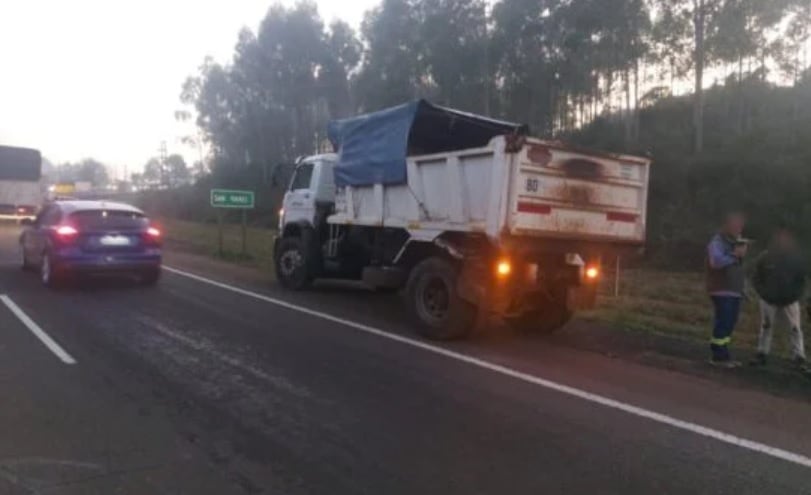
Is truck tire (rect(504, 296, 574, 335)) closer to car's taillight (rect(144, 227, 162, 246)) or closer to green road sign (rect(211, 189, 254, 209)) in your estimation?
car's taillight (rect(144, 227, 162, 246))

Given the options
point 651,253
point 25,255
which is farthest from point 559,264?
point 651,253

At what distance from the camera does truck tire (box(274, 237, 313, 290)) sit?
41.4 feet

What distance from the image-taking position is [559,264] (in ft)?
29.4

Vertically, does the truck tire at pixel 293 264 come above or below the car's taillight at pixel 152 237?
below

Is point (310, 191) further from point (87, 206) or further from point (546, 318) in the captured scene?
point (546, 318)

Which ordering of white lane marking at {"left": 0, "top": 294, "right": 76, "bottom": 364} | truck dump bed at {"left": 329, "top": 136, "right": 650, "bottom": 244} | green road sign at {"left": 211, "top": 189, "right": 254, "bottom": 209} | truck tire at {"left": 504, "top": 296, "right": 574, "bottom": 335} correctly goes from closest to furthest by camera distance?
white lane marking at {"left": 0, "top": 294, "right": 76, "bottom": 364}
truck dump bed at {"left": 329, "top": 136, "right": 650, "bottom": 244}
truck tire at {"left": 504, "top": 296, "right": 574, "bottom": 335}
green road sign at {"left": 211, "top": 189, "right": 254, "bottom": 209}

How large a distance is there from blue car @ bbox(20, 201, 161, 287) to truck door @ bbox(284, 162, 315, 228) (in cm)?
236

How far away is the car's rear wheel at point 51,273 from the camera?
12.2 metres

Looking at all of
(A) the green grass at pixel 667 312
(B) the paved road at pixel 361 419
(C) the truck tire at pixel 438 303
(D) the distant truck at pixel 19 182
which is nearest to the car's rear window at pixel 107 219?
(B) the paved road at pixel 361 419

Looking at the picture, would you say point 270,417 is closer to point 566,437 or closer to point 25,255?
point 566,437

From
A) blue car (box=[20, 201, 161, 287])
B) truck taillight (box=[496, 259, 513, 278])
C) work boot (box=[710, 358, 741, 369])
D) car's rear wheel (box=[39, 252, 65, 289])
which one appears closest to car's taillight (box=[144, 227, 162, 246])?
blue car (box=[20, 201, 161, 287])

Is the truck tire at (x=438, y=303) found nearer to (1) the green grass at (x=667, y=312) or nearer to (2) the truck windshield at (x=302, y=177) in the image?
(1) the green grass at (x=667, y=312)

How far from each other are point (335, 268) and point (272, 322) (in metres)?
2.71

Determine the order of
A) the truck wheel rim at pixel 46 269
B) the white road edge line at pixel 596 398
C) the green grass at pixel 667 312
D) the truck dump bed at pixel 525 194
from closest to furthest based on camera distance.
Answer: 1. the white road edge line at pixel 596 398
2. the truck dump bed at pixel 525 194
3. the green grass at pixel 667 312
4. the truck wheel rim at pixel 46 269
